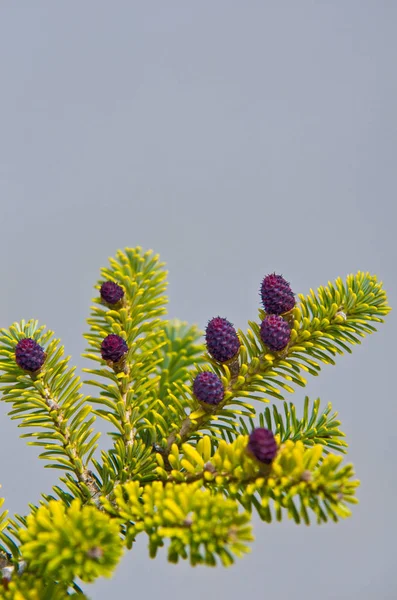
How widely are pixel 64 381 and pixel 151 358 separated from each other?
0.19 metres

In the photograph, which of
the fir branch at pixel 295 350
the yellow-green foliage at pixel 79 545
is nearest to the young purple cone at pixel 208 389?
the fir branch at pixel 295 350

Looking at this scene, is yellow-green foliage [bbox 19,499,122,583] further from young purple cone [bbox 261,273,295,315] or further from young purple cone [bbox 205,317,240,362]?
young purple cone [bbox 261,273,295,315]

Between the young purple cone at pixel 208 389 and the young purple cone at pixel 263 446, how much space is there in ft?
0.67

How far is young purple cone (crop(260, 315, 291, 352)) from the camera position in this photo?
1155mm

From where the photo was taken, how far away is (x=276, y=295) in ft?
4.00

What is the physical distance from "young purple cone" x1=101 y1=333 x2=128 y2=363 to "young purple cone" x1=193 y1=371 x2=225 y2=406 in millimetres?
168

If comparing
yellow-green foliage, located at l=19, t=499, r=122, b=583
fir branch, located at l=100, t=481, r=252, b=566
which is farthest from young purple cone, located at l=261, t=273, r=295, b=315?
yellow-green foliage, located at l=19, t=499, r=122, b=583

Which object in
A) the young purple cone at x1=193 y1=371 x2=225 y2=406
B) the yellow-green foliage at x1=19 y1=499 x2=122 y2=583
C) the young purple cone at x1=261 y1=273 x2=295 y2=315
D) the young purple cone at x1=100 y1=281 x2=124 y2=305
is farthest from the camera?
the young purple cone at x1=100 y1=281 x2=124 y2=305

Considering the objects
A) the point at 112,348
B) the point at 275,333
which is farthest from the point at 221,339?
the point at 112,348

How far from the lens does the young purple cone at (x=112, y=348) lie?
47.8 inches

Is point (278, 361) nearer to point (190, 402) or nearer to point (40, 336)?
point (190, 402)

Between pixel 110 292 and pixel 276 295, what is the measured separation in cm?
34

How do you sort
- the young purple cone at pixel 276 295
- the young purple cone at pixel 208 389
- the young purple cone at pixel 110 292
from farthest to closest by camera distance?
1. the young purple cone at pixel 110 292
2. the young purple cone at pixel 276 295
3. the young purple cone at pixel 208 389

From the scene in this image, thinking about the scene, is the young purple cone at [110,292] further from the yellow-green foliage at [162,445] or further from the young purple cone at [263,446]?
the young purple cone at [263,446]
